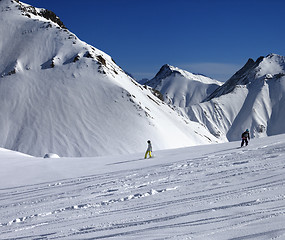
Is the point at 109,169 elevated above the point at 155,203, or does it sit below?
below

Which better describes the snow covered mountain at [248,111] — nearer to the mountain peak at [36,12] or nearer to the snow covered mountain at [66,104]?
the snow covered mountain at [66,104]

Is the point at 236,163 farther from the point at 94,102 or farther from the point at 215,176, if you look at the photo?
the point at 94,102

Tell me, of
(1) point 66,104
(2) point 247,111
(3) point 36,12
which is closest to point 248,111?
(2) point 247,111

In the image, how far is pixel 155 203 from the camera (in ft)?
27.5

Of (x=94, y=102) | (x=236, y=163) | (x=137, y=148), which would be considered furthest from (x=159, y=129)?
(x=236, y=163)

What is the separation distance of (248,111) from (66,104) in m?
105

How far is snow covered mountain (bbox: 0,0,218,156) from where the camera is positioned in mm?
53219

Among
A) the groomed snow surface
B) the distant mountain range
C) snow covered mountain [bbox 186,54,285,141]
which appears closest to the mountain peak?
the distant mountain range

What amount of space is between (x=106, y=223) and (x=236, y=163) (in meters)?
8.05

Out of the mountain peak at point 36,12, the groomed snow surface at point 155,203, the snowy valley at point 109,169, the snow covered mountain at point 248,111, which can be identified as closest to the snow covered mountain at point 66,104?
the snowy valley at point 109,169

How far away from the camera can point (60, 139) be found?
174ft

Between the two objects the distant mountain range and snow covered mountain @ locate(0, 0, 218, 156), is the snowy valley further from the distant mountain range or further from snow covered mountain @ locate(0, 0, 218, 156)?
the distant mountain range

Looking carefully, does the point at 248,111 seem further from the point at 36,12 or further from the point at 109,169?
the point at 109,169

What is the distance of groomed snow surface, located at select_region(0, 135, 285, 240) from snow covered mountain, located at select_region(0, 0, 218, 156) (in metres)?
37.4
